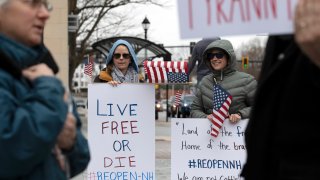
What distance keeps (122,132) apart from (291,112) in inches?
179

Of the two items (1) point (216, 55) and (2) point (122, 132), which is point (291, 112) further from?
(2) point (122, 132)

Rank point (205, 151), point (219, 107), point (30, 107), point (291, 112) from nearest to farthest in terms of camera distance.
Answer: point (291, 112) < point (30, 107) < point (219, 107) < point (205, 151)

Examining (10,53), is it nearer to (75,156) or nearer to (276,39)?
(75,156)

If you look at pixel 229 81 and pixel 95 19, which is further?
pixel 95 19

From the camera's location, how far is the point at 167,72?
6430 mm

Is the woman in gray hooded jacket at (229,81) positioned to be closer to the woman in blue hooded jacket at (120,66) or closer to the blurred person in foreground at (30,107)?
the woman in blue hooded jacket at (120,66)

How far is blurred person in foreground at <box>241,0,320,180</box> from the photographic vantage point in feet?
6.01

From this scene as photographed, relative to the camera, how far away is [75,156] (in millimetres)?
2518

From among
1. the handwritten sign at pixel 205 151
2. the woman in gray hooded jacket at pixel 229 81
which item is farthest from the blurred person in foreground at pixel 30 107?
the handwritten sign at pixel 205 151

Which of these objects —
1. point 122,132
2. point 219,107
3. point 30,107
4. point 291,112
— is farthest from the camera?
point 122,132

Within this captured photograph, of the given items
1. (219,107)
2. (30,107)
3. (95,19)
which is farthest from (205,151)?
(95,19)

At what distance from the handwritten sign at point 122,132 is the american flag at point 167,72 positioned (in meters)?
0.14

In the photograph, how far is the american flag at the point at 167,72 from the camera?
21.0 feet

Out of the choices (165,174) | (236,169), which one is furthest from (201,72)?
(165,174)
